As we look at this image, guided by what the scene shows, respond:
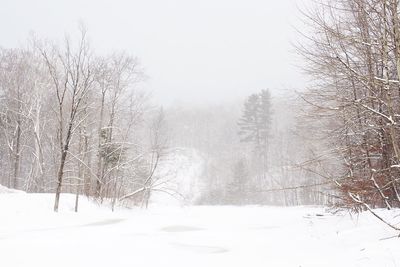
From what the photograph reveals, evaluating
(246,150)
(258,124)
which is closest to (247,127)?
(258,124)

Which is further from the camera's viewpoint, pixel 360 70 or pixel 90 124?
pixel 90 124

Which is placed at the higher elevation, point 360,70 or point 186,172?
point 186,172

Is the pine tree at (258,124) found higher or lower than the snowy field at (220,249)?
higher

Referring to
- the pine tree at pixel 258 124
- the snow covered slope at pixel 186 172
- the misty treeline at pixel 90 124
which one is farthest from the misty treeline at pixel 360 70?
the pine tree at pixel 258 124

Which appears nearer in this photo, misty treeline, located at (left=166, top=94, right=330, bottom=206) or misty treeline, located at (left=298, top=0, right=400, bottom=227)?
misty treeline, located at (left=298, top=0, right=400, bottom=227)

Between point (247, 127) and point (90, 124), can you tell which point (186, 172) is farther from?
point (90, 124)

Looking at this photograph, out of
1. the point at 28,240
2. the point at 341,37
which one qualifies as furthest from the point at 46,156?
the point at 341,37

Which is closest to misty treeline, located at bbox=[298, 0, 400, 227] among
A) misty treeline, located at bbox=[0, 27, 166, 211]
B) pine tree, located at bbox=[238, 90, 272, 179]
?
misty treeline, located at bbox=[0, 27, 166, 211]

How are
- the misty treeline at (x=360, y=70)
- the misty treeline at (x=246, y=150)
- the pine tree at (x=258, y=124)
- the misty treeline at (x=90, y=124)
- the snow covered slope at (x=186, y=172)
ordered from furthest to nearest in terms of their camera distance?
1. the pine tree at (x=258, y=124)
2. the snow covered slope at (x=186, y=172)
3. the misty treeline at (x=246, y=150)
4. the misty treeline at (x=90, y=124)
5. the misty treeline at (x=360, y=70)

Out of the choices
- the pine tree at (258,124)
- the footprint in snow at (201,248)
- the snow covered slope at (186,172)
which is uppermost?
the pine tree at (258,124)

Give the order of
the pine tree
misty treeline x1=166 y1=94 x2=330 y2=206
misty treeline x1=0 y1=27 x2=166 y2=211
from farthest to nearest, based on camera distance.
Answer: the pine tree < misty treeline x1=166 y1=94 x2=330 y2=206 < misty treeline x1=0 y1=27 x2=166 y2=211

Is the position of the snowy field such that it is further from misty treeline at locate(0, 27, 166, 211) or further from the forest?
misty treeline at locate(0, 27, 166, 211)

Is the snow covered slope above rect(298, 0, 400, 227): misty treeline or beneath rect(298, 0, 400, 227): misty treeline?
above

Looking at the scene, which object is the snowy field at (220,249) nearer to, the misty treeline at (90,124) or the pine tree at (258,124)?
the misty treeline at (90,124)
